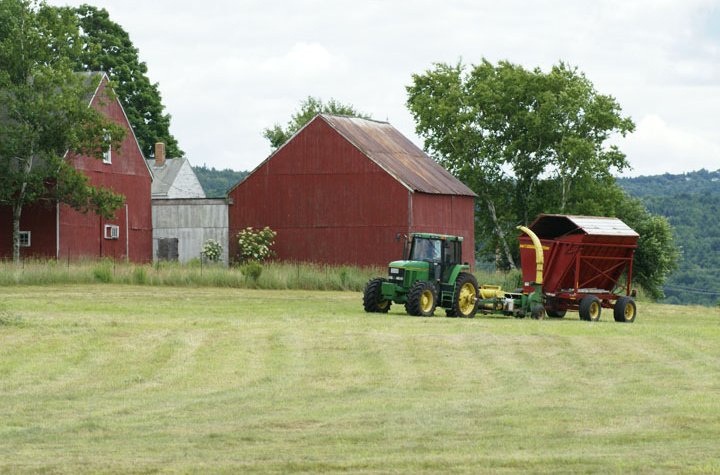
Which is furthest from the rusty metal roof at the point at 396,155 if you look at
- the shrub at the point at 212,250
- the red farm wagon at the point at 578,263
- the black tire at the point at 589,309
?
the black tire at the point at 589,309

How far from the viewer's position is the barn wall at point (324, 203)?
203 ft

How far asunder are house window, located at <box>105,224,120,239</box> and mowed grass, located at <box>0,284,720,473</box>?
24881 millimetres

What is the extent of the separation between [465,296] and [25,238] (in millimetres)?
25198

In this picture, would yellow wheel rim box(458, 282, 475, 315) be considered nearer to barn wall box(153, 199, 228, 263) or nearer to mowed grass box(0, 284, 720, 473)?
mowed grass box(0, 284, 720, 473)

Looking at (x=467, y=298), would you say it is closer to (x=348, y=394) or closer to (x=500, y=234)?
(x=348, y=394)

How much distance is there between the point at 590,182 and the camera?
78.1 m

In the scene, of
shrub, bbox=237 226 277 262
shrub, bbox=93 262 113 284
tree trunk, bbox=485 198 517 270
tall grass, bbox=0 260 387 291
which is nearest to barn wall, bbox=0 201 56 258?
tall grass, bbox=0 260 387 291

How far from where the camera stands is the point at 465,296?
38.3 metres

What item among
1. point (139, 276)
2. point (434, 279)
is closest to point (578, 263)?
point (434, 279)

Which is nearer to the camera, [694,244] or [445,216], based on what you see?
[445,216]

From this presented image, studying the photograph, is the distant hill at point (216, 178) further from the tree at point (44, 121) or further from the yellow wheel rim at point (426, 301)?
the yellow wheel rim at point (426, 301)

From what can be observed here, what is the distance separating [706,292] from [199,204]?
6360 cm

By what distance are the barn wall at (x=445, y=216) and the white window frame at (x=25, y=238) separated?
52.6 ft

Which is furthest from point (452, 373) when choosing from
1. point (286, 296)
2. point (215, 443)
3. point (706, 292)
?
point (706, 292)
